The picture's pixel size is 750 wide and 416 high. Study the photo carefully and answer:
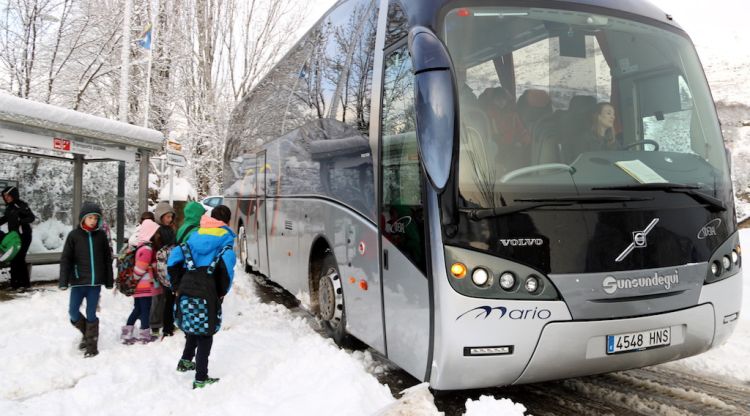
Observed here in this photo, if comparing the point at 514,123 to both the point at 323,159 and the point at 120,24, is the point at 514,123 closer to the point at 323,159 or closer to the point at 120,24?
the point at 323,159

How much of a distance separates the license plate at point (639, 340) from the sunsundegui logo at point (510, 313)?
51 cm

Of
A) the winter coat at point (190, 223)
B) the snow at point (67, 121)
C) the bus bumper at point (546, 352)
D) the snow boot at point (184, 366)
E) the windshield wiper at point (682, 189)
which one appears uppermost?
the snow at point (67, 121)

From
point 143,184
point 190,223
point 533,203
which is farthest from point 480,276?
point 143,184

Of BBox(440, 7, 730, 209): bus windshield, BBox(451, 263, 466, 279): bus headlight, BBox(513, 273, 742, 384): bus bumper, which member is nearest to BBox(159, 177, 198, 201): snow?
BBox(440, 7, 730, 209): bus windshield

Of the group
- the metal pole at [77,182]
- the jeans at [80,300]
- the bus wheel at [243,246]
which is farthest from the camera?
the bus wheel at [243,246]

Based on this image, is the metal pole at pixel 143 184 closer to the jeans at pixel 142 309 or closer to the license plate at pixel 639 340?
the jeans at pixel 142 309

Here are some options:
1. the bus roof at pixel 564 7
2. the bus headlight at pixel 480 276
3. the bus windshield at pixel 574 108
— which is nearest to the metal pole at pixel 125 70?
the bus roof at pixel 564 7

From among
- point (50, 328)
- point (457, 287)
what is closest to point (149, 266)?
point (50, 328)

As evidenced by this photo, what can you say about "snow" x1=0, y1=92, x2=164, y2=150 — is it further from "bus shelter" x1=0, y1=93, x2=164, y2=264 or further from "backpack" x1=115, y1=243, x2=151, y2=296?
"backpack" x1=115, y1=243, x2=151, y2=296

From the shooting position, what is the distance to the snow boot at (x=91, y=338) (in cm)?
545

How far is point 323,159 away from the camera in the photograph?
5.83 meters

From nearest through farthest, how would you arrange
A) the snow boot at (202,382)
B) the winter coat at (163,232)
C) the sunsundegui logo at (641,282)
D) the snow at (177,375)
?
the sunsundegui logo at (641,282)
the snow at (177,375)
the snow boot at (202,382)
the winter coat at (163,232)

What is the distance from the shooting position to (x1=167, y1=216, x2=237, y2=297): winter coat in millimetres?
4508

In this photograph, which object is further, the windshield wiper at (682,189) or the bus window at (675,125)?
the bus window at (675,125)
